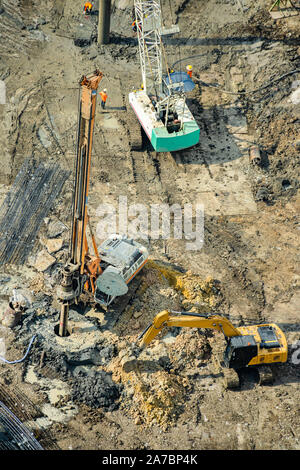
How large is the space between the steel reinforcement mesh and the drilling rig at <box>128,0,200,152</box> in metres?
6.04

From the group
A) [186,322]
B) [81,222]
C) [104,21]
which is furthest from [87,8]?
[186,322]

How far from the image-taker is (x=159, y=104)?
1302 inches

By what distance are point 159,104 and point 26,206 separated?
10.1 meters

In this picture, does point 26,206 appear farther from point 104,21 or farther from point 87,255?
point 104,21

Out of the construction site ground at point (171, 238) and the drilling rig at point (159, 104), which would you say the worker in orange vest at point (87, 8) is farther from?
the drilling rig at point (159, 104)

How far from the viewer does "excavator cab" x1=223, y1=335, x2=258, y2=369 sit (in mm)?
22672

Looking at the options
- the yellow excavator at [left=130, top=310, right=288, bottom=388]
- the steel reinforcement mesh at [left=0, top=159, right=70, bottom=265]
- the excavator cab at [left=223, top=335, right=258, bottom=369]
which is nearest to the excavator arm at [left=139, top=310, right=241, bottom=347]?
the yellow excavator at [left=130, top=310, right=288, bottom=388]

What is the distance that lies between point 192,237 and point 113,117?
35.6 ft

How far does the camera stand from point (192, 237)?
97.6 ft

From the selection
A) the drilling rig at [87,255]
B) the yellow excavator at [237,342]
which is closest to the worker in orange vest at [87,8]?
the drilling rig at [87,255]

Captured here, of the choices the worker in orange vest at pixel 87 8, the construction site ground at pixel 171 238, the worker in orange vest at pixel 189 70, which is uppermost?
the worker in orange vest at pixel 87 8

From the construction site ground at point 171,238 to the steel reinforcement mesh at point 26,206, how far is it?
34 cm

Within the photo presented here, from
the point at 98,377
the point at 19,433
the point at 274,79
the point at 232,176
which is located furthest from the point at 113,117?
the point at 19,433

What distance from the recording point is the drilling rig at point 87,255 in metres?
21.5
